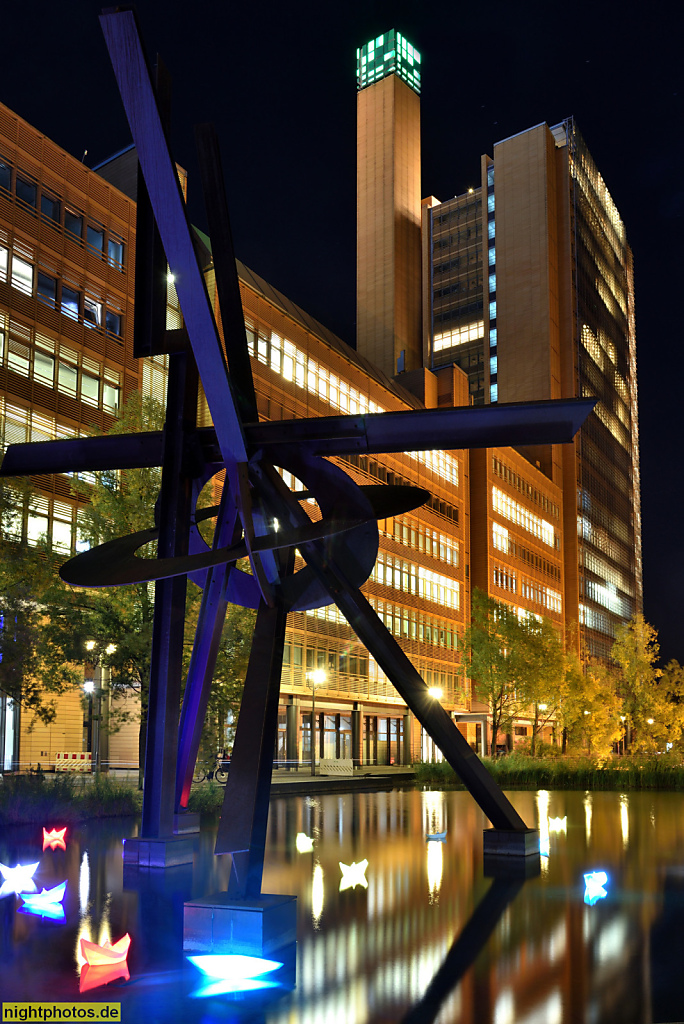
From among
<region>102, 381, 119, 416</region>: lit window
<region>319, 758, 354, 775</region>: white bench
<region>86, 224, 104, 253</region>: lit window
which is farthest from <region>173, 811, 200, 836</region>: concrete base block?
<region>319, 758, 354, 775</region>: white bench

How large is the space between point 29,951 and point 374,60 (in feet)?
454

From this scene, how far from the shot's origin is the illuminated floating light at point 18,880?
11133 millimetres

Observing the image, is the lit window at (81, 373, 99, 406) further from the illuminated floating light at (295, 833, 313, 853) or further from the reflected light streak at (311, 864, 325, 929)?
the reflected light streak at (311, 864, 325, 929)

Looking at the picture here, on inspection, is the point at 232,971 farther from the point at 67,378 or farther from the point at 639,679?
the point at 639,679

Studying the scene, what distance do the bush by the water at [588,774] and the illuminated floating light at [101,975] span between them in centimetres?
2847

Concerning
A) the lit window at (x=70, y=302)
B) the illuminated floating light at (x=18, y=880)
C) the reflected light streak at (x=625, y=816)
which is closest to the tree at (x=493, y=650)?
the reflected light streak at (x=625, y=816)

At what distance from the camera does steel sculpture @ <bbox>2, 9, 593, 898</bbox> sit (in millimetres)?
8844

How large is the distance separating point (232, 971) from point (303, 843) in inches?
362

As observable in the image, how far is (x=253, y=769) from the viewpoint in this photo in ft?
28.7

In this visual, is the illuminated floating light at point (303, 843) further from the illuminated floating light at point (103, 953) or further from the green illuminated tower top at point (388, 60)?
the green illuminated tower top at point (388, 60)

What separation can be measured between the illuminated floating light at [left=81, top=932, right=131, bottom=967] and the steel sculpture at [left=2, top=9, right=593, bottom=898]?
1074 mm

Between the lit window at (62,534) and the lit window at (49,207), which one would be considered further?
the lit window at (49,207)

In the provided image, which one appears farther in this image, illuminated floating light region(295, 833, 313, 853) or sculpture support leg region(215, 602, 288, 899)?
illuminated floating light region(295, 833, 313, 853)

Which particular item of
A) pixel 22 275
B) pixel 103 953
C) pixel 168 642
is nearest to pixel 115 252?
pixel 22 275
